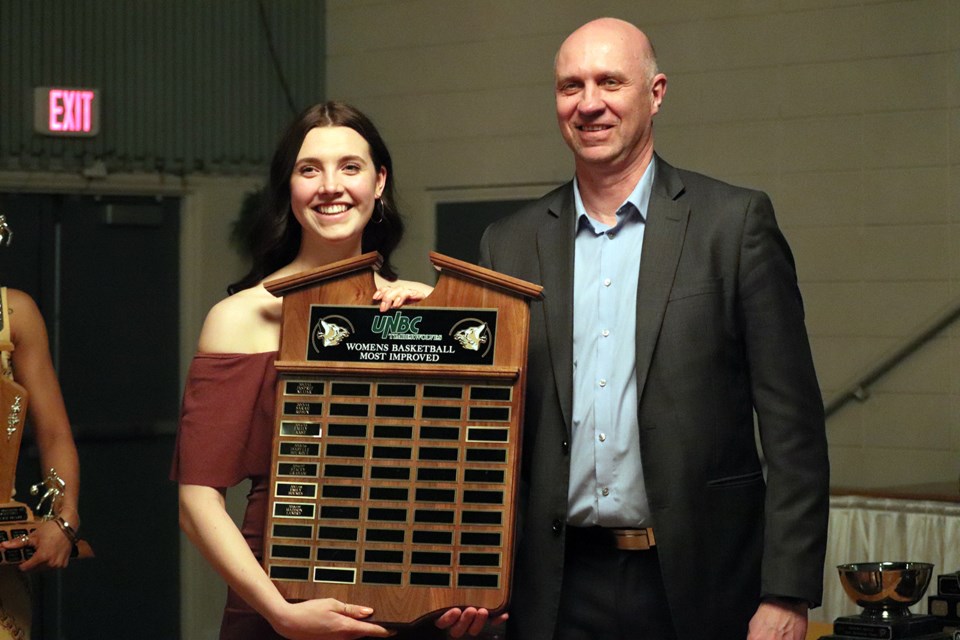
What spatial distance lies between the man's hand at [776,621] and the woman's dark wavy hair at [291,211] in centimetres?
88

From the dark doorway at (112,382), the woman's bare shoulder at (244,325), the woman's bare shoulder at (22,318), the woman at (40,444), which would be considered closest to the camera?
the woman's bare shoulder at (244,325)

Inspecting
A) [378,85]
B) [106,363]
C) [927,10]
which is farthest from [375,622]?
[378,85]

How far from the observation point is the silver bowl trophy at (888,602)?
2.62 m

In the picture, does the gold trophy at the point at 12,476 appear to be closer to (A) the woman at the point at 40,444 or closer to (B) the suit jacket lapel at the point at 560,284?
(A) the woman at the point at 40,444

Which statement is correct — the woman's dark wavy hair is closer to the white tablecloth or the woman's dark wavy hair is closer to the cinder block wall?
the white tablecloth

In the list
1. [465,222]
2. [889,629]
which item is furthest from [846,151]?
[889,629]

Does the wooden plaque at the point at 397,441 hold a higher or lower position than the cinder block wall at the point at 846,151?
lower

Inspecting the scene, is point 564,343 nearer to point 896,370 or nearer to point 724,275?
point 724,275

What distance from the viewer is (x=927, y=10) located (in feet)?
16.9

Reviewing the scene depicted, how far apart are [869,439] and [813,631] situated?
237cm

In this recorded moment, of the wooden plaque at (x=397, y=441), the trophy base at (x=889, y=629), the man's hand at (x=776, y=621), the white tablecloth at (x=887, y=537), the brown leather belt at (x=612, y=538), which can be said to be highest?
the wooden plaque at (x=397, y=441)

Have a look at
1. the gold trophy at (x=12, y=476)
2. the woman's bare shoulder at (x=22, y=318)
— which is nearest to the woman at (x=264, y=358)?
the gold trophy at (x=12, y=476)

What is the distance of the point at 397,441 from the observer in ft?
7.02

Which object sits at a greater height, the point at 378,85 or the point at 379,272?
the point at 378,85
